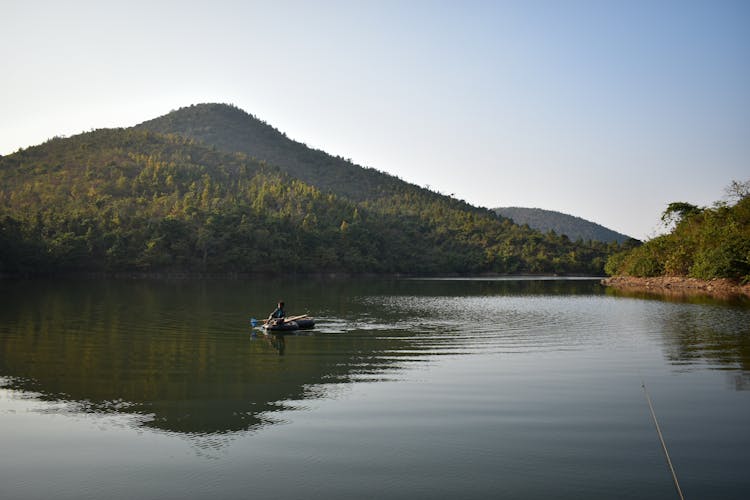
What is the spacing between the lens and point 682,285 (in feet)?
210

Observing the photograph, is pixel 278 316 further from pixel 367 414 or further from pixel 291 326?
pixel 367 414

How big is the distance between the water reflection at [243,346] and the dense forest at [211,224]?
5095cm

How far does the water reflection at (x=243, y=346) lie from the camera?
529 inches

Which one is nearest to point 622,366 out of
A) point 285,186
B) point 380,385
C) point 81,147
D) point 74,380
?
point 380,385

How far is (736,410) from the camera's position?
12.6 meters

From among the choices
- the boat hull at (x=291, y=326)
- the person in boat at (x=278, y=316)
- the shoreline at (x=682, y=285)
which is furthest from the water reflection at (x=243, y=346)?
the shoreline at (x=682, y=285)

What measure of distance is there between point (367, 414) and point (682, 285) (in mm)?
61148

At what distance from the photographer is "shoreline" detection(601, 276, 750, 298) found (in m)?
52.8

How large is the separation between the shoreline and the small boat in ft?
121

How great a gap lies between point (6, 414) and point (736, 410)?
48.1 feet

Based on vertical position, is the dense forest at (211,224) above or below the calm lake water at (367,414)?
above

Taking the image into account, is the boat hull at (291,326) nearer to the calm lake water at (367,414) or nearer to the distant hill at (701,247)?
the calm lake water at (367,414)

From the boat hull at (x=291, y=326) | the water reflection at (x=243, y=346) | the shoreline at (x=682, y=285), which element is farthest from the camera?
the shoreline at (x=682, y=285)

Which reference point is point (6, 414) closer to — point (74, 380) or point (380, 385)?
point (74, 380)
